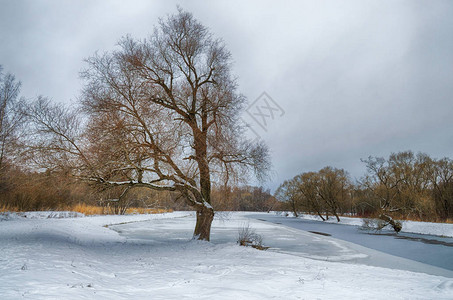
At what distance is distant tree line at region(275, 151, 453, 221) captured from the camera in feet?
94.3

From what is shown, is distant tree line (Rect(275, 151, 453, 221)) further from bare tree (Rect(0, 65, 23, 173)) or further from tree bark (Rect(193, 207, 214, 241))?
bare tree (Rect(0, 65, 23, 173))

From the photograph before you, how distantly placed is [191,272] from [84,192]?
6296 mm

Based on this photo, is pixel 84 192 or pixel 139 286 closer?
pixel 139 286

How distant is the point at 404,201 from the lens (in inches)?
1148

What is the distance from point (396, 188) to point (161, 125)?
29.8 m

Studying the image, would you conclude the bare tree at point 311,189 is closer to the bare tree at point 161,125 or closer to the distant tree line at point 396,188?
the distant tree line at point 396,188

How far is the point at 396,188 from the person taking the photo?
1187 inches

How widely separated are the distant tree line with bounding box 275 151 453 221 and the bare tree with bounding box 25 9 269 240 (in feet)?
72.8

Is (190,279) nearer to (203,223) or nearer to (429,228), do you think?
(203,223)

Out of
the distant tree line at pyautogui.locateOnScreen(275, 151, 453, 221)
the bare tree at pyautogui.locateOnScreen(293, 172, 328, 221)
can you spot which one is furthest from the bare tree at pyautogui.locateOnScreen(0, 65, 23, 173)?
the bare tree at pyautogui.locateOnScreen(293, 172, 328, 221)

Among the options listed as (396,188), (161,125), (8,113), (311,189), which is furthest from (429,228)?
(8,113)

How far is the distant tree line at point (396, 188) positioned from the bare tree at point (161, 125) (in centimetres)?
2219

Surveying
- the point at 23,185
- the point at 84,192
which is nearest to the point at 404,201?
the point at 84,192

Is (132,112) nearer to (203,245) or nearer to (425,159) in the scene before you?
(203,245)
